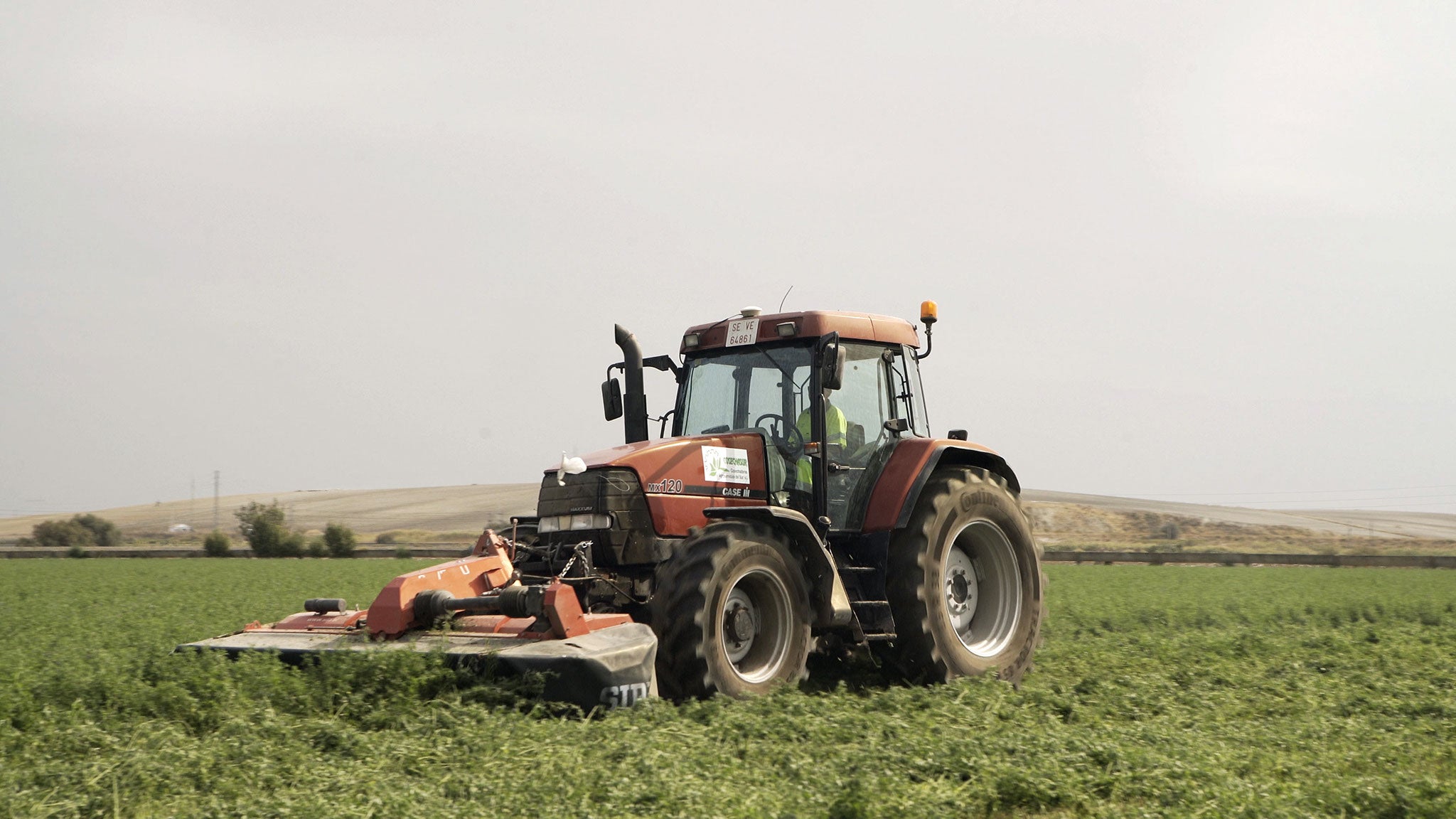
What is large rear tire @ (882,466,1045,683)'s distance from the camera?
7.58m

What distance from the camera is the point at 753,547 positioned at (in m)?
6.65

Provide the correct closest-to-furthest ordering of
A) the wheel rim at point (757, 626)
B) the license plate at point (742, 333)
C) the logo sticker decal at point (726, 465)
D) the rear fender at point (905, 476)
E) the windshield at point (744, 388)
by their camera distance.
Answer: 1. the wheel rim at point (757, 626)
2. the logo sticker decal at point (726, 465)
3. the rear fender at point (905, 476)
4. the windshield at point (744, 388)
5. the license plate at point (742, 333)

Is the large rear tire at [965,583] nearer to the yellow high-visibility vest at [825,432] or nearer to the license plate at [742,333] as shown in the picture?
the yellow high-visibility vest at [825,432]

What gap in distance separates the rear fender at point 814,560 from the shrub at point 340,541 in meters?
34.7

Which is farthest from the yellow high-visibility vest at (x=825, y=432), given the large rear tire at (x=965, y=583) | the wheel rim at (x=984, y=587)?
the wheel rim at (x=984, y=587)

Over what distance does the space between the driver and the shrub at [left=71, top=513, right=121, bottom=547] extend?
5487 centimetres

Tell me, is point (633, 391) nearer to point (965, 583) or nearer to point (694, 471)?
point (694, 471)

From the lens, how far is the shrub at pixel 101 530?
5447cm

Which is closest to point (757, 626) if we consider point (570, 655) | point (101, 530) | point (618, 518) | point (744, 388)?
point (618, 518)

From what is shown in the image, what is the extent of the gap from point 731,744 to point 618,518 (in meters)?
2.09

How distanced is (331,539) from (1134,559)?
83.4 ft

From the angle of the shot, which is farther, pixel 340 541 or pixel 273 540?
pixel 273 540

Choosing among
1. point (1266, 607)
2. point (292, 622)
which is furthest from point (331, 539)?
point (292, 622)

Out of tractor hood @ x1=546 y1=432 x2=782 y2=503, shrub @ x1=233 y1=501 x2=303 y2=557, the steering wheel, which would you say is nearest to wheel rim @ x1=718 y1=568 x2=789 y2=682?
tractor hood @ x1=546 y1=432 x2=782 y2=503
